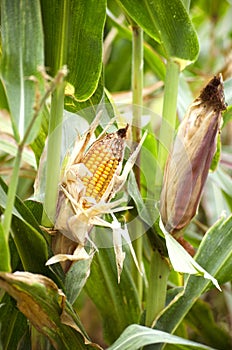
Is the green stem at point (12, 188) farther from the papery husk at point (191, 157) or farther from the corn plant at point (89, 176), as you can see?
the papery husk at point (191, 157)

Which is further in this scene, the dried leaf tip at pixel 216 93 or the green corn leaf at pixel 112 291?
the green corn leaf at pixel 112 291

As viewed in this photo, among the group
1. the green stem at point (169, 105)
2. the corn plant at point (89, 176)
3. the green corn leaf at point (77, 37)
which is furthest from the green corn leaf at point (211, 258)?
the green corn leaf at point (77, 37)

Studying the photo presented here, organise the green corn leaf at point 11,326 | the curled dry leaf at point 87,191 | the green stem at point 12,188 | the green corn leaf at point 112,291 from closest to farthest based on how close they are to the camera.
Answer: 1. the green stem at point 12,188
2. the curled dry leaf at point 87,191
3. the green corn leaf at point 11,326
4. the green corn leaf at point 112,291

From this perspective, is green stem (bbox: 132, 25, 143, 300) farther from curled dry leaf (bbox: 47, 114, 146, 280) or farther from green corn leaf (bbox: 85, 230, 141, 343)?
curled dry leaf (bbox: 47, 114, 146, 280)

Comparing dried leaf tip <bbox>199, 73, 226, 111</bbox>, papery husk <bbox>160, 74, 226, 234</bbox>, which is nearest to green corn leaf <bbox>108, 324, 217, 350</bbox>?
papery husk <bbox>160, 74, 226, 234</bbox>

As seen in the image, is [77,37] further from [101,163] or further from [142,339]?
[142,339]

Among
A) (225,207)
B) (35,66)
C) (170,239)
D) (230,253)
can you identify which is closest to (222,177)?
(225,207)
